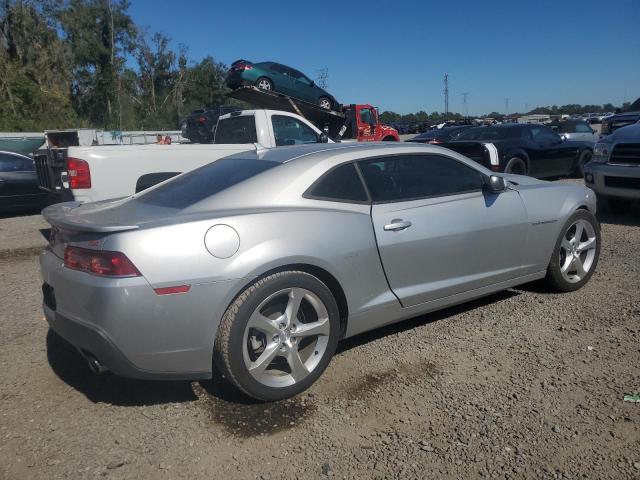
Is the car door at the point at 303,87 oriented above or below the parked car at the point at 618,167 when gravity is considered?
above

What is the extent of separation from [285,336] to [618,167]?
255 inches

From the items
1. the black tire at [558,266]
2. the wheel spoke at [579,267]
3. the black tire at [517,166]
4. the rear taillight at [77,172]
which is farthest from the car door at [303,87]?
the wheel spoke at [579,267]

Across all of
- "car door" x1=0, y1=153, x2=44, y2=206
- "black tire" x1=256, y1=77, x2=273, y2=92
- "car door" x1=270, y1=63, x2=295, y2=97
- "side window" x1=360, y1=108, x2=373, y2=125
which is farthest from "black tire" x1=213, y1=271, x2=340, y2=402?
"side window" x1=360, y1=108, x2=373, y2=125

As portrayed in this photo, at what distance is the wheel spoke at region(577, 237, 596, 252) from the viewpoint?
4.71m

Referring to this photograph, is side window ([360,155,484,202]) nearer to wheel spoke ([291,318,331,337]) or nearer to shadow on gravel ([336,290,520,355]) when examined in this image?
wheel spoke ([291,318,331,337])

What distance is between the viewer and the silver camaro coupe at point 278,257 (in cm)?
266

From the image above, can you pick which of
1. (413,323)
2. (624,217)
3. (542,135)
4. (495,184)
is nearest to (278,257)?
(413,323)

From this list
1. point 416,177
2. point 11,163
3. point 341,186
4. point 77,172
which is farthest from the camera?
point 11,163

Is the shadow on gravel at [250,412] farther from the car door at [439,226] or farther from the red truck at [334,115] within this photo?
the red truck at [334,115]

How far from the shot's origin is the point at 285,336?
302cm

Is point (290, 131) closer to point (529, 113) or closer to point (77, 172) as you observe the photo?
point (77, 172)

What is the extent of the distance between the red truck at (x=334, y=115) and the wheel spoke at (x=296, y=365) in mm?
10646

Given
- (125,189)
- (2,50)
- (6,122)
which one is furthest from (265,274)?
(2,50)

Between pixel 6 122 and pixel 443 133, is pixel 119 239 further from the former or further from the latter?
pixel 6 122
